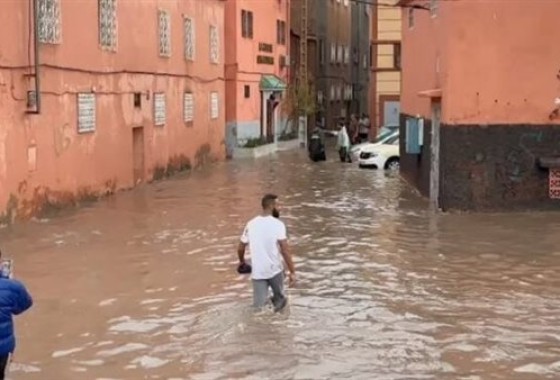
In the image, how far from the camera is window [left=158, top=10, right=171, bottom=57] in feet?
95.0

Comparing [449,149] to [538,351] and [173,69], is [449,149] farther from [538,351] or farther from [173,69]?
[173,69]

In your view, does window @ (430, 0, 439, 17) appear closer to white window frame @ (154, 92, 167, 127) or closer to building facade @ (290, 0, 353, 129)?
white window frame @ (154, 92, 167, 127)

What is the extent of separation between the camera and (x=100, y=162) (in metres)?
23.8

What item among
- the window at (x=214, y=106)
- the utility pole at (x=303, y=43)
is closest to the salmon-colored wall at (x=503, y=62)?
the window at (x=214, y=106)

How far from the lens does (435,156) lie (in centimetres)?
2166

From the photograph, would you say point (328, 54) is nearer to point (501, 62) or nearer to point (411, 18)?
point (411, 18)

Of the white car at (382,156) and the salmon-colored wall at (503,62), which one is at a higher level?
the salmon-colored wall at (503,62)

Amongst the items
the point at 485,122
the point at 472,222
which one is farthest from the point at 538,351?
the point at 485,122

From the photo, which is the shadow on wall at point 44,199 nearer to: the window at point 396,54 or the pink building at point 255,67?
the pink building at point 255,67

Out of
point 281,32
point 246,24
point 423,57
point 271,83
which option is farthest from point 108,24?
point 281,32

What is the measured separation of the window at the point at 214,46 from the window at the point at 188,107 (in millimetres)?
3502

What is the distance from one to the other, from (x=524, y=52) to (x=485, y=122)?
1607mm

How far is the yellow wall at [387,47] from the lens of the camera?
40.3 metres

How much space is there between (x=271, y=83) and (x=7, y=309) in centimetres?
3711
